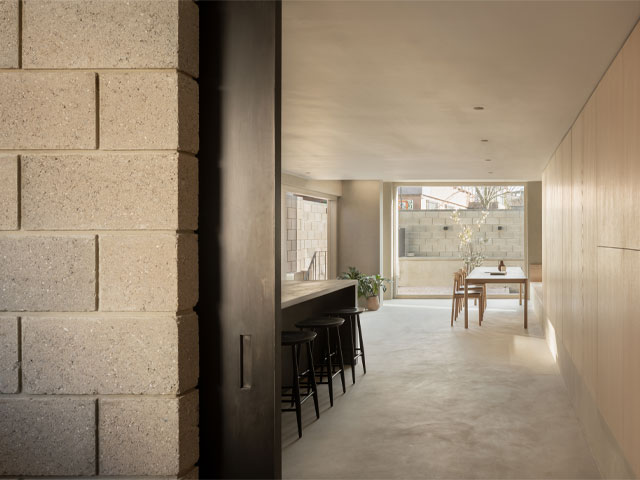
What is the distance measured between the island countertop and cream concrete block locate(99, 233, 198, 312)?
230cm

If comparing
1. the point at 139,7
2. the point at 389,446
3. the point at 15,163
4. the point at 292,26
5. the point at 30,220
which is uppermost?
the point at 292,26

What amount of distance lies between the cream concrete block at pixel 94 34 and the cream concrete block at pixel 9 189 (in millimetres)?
291

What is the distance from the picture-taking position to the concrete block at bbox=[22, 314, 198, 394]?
1756mm

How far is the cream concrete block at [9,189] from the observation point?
179 centimetres

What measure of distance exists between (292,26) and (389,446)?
273 cm

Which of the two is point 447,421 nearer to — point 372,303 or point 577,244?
point 577,244

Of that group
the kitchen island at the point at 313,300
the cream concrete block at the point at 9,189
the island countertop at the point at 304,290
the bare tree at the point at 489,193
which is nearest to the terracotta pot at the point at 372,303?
the bare tree at the point at 489,193

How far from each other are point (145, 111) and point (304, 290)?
3.47 meters

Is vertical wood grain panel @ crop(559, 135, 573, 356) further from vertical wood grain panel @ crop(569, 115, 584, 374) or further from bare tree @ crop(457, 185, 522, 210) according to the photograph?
bare tree @ crop(457, 185, 522, 210)

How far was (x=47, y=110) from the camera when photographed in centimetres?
179

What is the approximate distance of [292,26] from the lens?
291 centimetres

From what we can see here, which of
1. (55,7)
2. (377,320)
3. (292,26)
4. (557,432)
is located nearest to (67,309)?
(55,7)

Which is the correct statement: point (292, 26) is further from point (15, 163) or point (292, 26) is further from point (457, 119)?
point (457, 119)

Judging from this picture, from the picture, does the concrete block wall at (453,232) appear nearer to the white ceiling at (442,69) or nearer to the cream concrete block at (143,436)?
the white ceiling at (442,69)
